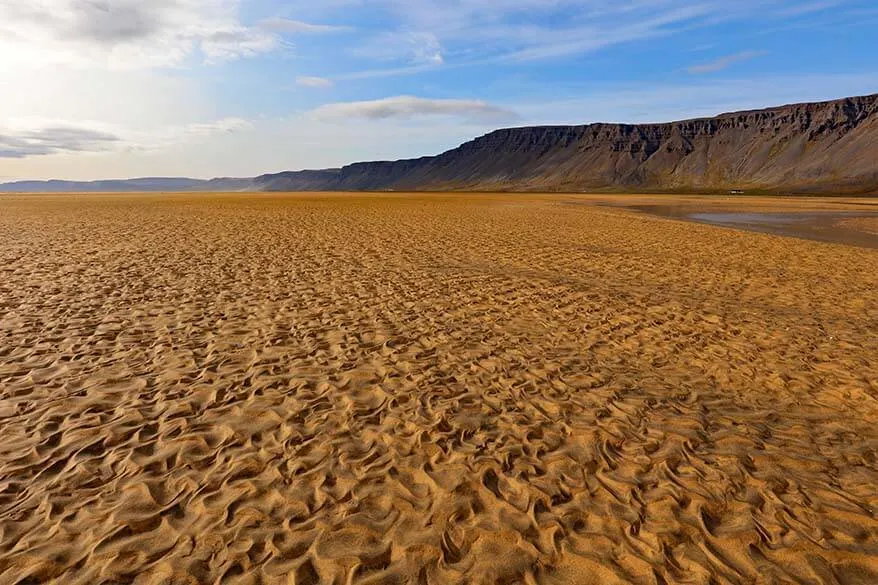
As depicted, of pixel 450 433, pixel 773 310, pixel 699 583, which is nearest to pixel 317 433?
pixel 450 433

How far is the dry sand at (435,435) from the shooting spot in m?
3.90

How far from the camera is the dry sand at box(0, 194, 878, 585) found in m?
3.90

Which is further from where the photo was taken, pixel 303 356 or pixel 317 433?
pixel 303 356

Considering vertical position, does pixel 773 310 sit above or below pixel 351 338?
below

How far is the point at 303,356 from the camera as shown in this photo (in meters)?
8.01

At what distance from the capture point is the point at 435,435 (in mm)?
5668

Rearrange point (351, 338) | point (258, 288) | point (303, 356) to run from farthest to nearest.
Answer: point (258, 288) → point (351, 338) → point (303, 356)

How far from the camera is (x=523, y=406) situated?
6418 mm

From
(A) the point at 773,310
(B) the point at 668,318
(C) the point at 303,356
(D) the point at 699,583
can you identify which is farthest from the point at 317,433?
(A) the point at 773,310

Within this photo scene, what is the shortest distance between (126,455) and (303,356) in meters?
3.13

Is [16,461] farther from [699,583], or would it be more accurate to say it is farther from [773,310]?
[773,310]

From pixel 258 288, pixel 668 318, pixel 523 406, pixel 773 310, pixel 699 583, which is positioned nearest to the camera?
pixel 699 583

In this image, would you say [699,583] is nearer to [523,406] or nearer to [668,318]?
[523,406]

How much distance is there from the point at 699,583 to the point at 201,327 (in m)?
8.77
